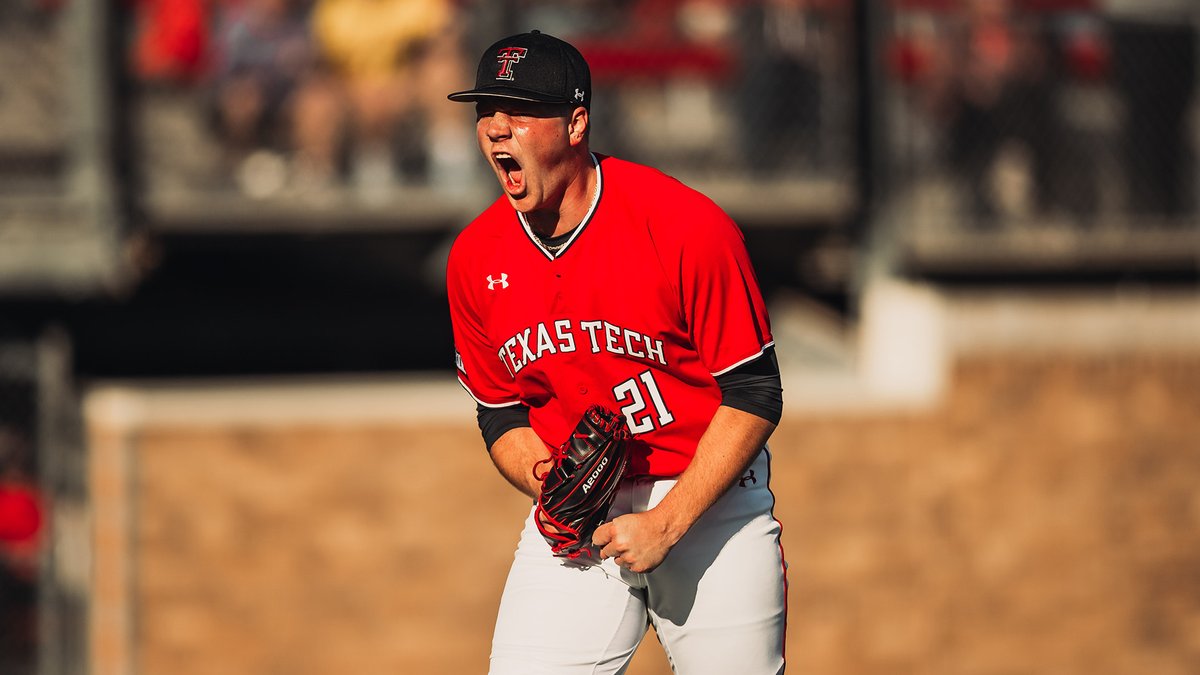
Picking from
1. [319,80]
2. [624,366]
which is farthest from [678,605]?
[319,80]

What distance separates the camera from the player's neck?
14.6 feet

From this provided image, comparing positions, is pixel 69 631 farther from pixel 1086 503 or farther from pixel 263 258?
pixel 1086 503

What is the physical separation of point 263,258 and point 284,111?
100 inches

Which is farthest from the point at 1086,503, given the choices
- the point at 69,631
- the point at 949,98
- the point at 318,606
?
the point at 69,631

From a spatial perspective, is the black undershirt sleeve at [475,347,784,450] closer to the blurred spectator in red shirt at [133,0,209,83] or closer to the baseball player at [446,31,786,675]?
the baseball player at [446,31,786,675]

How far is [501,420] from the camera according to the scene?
492 cm

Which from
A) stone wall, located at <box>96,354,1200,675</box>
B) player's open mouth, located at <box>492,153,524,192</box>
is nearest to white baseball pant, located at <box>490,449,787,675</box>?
player's open mouth, located at <box>492,153,524,192</box>

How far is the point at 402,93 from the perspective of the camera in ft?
35.9

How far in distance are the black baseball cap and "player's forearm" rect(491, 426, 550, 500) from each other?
3.50 ft

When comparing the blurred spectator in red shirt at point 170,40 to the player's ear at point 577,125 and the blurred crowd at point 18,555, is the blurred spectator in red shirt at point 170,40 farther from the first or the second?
the player's ear at point 577,125

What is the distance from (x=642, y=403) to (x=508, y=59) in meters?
1.04

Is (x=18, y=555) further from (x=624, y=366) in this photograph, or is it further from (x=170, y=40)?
(x=624, y=366)

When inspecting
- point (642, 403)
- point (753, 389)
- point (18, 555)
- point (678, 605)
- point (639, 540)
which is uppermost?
point (753, 389)

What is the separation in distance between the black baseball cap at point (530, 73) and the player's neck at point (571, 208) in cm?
23
